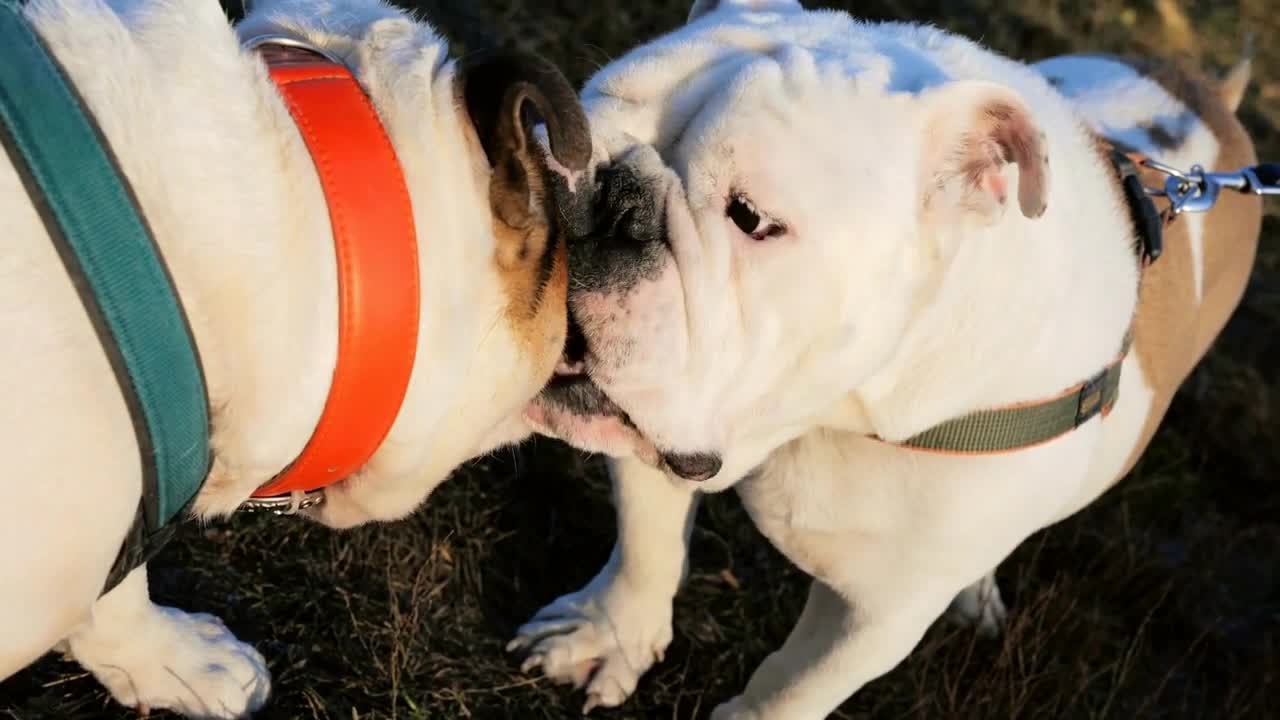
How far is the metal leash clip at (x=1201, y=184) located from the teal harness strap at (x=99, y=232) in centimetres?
247

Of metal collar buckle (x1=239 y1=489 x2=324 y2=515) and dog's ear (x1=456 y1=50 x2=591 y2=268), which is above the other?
dog's ear (x1=456 y1=50 x2=591 y2=268)

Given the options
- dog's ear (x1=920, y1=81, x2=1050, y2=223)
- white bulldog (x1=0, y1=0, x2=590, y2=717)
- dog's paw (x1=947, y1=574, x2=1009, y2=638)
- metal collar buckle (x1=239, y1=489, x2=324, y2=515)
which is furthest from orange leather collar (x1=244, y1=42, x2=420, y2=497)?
dog's paw (x1=947, y1=574, x2=1009, y2=638)

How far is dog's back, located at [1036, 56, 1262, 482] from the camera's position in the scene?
315cm

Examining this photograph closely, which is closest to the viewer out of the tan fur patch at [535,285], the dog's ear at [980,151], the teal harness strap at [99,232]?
the teal harness strap at [99,232]

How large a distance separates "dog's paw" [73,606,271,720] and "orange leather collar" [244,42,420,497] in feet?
4.43

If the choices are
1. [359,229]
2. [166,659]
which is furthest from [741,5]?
[166,659]

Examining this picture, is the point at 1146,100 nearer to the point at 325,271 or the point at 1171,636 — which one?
the point at 1171,636

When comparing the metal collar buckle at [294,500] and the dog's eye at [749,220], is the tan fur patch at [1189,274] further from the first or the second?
the metal collar buckle at [294,500]

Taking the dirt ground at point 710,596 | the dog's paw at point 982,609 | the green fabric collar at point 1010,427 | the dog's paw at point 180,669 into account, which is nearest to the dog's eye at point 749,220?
the green fabric collar at point 1010,427

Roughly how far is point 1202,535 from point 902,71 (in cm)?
304

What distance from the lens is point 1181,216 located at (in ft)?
10.8

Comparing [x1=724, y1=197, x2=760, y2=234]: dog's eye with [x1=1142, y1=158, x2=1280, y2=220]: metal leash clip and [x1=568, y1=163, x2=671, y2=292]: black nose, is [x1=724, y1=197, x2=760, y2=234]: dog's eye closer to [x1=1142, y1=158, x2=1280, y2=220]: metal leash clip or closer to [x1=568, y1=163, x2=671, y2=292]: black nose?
[x1=568, y1=163, x2=671, y2=292]: black nose

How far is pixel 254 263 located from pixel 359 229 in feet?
0.48

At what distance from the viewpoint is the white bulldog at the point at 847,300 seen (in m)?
2.23
